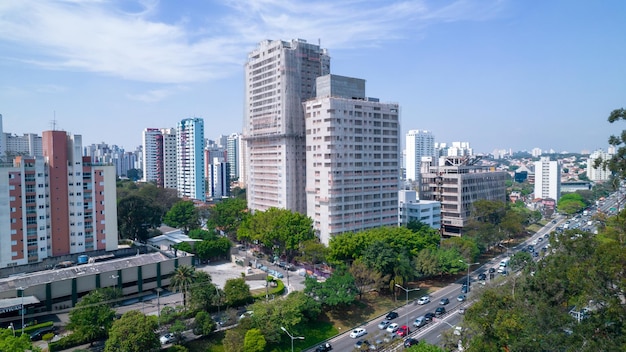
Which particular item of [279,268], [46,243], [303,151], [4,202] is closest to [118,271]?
[46,243]

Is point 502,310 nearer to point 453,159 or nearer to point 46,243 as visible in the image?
point 46,243

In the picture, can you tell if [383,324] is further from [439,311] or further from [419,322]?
[439,311]

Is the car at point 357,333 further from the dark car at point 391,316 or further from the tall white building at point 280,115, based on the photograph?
the tall white building at point 280,115

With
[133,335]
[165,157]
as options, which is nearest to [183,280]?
[133,335]

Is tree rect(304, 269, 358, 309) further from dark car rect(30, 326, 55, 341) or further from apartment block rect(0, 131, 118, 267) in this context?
apartment block rect(0, 131, 118, 267)

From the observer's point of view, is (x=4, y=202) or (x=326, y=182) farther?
(x=326, y=182)

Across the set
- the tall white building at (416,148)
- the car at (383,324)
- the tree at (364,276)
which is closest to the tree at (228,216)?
the tree at (364,276)

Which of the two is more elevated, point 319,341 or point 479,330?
point 479,330
